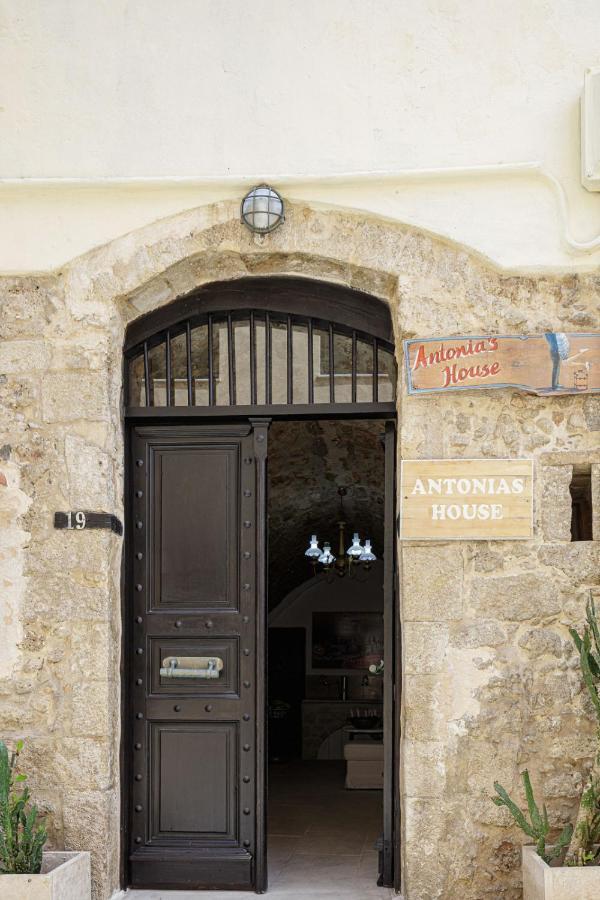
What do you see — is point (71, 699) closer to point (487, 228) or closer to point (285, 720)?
point (487, 228)

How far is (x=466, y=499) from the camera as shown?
493 cm

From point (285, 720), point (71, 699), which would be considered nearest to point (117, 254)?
point (71, 699)

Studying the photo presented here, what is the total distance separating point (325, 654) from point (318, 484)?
14.2ft

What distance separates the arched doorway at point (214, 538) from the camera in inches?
207

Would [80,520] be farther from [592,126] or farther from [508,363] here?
[592,126]

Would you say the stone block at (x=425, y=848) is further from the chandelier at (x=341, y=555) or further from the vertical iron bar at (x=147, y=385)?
the chandelier at (x=341, y=555)

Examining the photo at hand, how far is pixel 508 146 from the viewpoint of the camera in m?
5.05

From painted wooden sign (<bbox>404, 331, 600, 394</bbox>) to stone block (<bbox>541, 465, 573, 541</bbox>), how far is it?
1.21 feet

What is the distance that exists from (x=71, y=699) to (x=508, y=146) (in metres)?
3.21

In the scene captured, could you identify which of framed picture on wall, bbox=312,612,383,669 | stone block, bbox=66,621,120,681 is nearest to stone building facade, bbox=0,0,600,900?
stone block, bbox=66,621,120,681

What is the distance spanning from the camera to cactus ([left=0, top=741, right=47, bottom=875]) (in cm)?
445

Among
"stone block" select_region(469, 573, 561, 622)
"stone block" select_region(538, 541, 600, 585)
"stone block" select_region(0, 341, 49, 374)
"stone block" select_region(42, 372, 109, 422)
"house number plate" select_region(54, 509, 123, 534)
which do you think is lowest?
"stone block" select_region(469, 573, 561, 622)

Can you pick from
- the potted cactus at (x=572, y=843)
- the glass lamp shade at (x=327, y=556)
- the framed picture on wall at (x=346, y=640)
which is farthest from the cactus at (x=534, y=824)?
the framed picture on wall at (x=346, y=640)

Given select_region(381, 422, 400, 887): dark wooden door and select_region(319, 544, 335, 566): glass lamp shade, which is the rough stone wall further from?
select_region(319, 544, 335, 566): glass lamp shade
